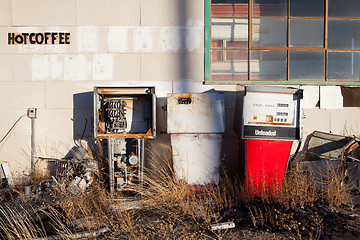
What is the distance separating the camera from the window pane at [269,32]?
238 inches

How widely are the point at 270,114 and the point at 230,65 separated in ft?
5.56

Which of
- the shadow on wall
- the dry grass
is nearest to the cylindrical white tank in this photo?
the dry grass

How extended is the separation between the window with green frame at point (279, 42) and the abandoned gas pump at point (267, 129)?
1334mm

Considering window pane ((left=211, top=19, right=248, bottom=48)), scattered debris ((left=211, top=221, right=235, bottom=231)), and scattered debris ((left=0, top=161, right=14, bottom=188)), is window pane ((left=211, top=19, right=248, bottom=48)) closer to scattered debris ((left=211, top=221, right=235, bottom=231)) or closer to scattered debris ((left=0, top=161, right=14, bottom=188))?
scattered debris ((left=211, top=221, right=235, bottom=231))

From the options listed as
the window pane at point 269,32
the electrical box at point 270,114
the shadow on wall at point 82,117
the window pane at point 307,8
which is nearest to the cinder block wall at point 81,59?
the shadow on wall at point 82,117

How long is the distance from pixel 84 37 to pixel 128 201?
3.05m

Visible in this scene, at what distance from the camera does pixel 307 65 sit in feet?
20.0

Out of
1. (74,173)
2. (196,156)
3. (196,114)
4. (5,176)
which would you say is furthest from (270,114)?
(5,176)

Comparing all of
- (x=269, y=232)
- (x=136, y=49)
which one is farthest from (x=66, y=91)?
(x=269, y=232)

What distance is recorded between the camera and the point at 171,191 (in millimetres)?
4707

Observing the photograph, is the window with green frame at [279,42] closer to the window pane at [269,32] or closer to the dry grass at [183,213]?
the window pane at [269,32]

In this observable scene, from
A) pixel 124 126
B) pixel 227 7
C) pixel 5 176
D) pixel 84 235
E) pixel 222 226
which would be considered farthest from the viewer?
pixel 227 7

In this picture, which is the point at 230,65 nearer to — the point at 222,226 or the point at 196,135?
the point at 196,135

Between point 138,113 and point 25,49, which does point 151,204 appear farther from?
point 25,49
